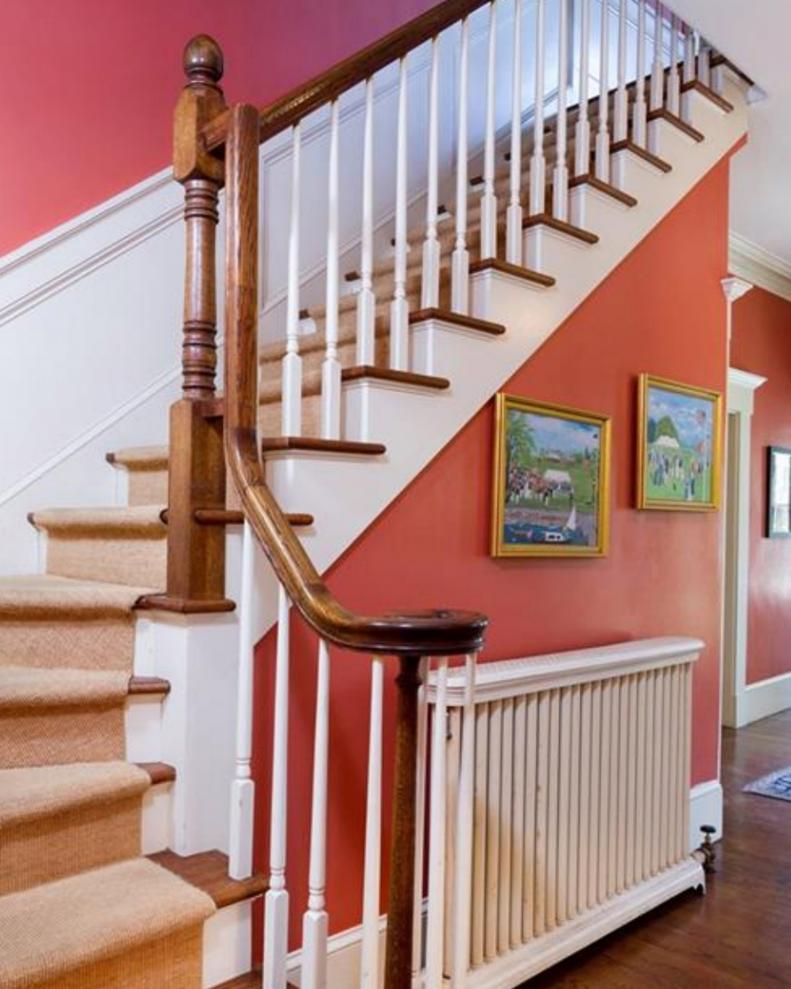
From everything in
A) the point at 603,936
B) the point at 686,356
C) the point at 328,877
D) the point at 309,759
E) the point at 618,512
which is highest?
the point at 686,356

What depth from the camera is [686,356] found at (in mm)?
3016

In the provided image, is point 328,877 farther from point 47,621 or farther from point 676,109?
point 676,109

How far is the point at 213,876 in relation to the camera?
148cm

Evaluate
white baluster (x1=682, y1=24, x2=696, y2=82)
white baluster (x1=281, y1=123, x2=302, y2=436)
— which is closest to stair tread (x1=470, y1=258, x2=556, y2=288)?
white baluster (x1=281, y1=123, x2=302, y2=436)

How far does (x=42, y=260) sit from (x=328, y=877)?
1884 mm

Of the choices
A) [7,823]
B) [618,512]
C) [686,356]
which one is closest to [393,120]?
[686,356]

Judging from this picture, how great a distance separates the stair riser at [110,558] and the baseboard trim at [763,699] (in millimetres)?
4241

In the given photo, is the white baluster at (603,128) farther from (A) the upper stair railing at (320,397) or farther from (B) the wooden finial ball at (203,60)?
(B) the wooden finial ball at (203,60)

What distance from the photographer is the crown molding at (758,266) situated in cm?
482

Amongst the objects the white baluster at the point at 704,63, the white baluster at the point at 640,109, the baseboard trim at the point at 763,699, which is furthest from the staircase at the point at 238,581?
the baseboard trim at the point at 763,699

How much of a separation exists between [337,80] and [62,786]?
5.12ft

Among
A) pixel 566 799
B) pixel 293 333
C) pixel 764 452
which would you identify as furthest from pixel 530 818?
pixel 764 452

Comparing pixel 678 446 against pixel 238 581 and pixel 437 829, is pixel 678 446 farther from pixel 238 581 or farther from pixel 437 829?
pixel 437 829

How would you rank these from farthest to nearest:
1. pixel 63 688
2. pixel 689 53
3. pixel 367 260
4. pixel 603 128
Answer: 1. pixel 689 53
2. pixel 603 128
3. pixel 367 260
4. pixel 63 688
